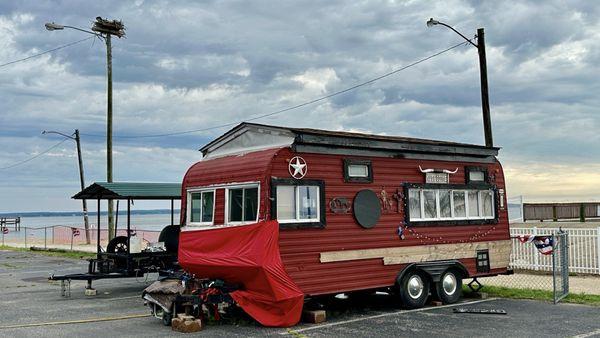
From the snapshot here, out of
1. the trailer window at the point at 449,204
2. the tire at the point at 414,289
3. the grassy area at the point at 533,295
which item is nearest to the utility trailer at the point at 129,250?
the tire at the point at 414,289

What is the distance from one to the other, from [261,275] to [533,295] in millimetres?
6817

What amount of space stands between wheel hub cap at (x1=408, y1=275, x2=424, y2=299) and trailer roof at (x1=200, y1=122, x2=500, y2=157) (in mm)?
2738

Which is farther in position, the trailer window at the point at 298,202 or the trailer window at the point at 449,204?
the trailer window at the point at 449,204

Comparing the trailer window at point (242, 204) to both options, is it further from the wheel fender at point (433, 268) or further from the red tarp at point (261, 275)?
the wheel fender at point (433, 268)

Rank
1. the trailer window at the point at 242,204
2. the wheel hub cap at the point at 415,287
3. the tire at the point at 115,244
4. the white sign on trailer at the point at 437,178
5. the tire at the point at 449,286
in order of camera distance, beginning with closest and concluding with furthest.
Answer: the trailer window at the point at 242,204
the wheel hub cap at the point at 415,287
the tire at the point at 449,286
the white sign on trailer at the point at 437,178
the tire at the point at 115,244

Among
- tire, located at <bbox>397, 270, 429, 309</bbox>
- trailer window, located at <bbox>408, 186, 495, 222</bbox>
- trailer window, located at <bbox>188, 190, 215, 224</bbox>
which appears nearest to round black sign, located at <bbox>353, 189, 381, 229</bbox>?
trailer window, located at <bbox>408, 186, 495, 222</bbox>

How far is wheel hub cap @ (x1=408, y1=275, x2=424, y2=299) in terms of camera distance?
1257 centimetres

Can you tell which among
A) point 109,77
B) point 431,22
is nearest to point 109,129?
point 109,77

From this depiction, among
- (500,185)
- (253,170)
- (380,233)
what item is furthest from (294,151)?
(500,185)

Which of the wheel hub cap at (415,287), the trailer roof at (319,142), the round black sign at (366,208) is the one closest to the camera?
the trailer roof at (319,142)

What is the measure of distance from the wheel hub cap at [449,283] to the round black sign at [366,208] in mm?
2342

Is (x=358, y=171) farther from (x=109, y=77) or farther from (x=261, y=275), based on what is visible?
(x=109, y=77)

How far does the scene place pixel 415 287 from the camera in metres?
12.7

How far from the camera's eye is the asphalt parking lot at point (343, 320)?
395 inches
